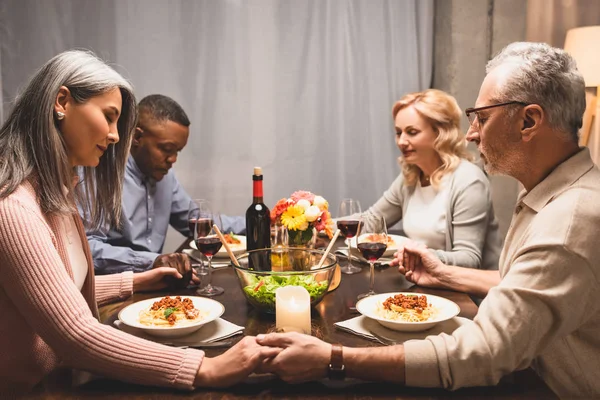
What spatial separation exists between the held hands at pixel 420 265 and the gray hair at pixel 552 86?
64cm

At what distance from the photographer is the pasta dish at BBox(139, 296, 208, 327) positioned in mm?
1423

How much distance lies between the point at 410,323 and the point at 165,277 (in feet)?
2.83

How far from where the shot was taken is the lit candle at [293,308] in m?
1.37

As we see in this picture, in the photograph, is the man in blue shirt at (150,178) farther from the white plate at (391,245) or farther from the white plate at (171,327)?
the white plate at (171,327)

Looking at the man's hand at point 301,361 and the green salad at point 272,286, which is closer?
the man's hand at point 301,361

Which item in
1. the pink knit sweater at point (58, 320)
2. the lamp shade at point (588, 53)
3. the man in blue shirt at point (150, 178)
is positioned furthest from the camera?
the lamp shade at point (588, 53)

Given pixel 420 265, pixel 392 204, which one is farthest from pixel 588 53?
pixel 420 265

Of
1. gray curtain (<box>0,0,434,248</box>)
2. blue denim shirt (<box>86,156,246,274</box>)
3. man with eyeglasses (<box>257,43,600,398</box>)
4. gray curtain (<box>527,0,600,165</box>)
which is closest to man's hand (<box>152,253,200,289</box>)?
blue denim shirt (<box>86,156,246,274</box>)

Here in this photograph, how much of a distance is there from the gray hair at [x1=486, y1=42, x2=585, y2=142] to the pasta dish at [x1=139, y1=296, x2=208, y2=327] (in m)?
0.98

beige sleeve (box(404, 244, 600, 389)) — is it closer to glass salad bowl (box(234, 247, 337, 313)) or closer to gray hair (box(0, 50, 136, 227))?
glass salad bowl (box(234, 247, 337, 313))

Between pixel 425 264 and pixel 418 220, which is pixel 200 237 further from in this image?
→ pixel 418 220

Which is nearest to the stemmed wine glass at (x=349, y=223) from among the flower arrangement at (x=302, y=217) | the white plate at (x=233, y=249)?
the flower arrangement at (x=302, y=217)

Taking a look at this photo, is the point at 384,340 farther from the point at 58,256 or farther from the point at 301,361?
the point at 58,256

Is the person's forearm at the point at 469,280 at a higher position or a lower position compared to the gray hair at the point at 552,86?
lower
